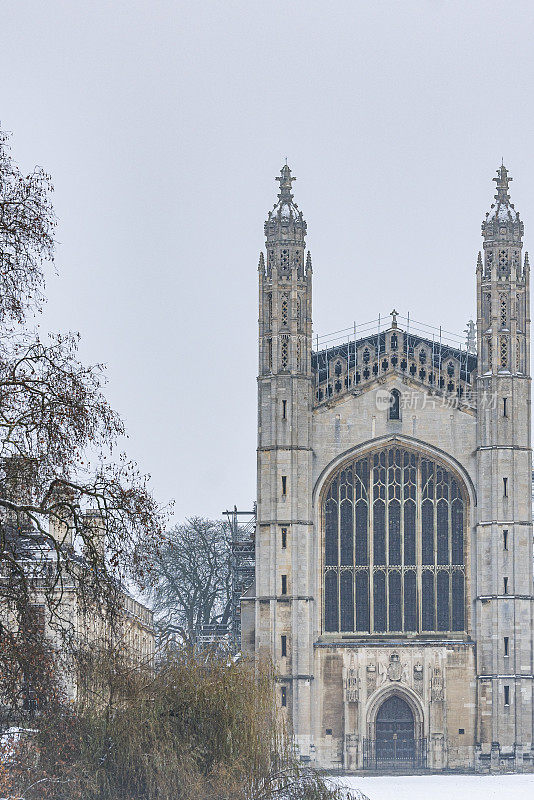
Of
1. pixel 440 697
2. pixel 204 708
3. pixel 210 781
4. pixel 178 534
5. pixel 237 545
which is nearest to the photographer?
pixel 210 781

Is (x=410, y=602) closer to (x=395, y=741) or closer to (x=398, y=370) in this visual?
(x=395, y=741)

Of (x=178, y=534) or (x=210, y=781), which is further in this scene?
(x=178, y=534)

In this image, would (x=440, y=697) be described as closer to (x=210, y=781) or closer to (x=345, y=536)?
(x=345, y=536)

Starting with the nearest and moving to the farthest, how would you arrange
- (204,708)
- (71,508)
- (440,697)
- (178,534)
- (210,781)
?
(71,508)
(210,781)
(204,708)
(440,697)
(178,534)

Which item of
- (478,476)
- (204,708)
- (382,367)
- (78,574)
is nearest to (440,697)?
(478,476)

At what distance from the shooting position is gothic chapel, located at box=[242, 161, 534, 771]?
58.1 m

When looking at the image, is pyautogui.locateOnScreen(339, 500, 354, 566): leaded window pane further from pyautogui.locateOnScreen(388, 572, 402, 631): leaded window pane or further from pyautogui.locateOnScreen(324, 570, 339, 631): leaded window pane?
pyautogui.locateOnScreen(388, 572, 402, 631): leaded window pane

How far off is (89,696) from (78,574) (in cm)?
1362

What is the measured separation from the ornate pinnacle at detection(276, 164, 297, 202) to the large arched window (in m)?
12.0

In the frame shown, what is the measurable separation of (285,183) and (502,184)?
8.67 metres

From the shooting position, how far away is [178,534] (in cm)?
8631

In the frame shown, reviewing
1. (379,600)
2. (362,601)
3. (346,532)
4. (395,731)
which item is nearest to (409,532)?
(346,532)

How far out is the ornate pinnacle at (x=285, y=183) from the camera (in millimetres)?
63688

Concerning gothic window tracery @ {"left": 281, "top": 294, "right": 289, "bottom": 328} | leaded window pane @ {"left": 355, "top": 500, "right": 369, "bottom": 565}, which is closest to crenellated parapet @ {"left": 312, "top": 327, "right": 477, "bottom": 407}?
gothic window tracery @ {"left": 281, "top": 294, "right": 289, "bottom": 328}
